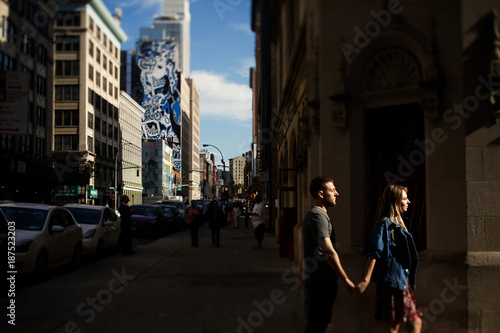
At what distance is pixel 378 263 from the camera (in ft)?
17.0

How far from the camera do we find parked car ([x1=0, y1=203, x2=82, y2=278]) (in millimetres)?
10570

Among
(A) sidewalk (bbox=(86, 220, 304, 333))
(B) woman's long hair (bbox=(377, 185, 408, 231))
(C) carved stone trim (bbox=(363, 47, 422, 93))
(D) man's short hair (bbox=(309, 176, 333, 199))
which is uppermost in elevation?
(C) carved stone trim (bbox=(363, 47, 422, 93))

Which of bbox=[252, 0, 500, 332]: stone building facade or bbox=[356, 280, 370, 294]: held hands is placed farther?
bbox=[252, 0, 500, 332]: stone building facade

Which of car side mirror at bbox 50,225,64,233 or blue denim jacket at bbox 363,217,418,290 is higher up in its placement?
blue denim jacket at bbox 363,217,418,290

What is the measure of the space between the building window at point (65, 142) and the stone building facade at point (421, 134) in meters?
66.1

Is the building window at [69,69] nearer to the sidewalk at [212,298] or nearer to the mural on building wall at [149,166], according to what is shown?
the mural on building wall at [149,166]

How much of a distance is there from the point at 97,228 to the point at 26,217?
3.90 meters

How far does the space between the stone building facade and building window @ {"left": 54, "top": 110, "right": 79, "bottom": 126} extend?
220 ft

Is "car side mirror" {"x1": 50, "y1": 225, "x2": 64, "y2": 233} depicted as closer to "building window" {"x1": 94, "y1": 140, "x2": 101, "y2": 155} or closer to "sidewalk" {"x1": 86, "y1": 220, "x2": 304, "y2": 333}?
"sidewalk" {"x1": 86, "y1": 220, "x2": 304, "y2": 333}

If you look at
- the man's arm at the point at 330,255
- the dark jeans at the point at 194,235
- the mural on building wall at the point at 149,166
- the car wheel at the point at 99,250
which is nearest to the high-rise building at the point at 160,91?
the mural on building wall at the point at 149,166

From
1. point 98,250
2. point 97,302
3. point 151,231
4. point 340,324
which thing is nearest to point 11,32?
point 151,231

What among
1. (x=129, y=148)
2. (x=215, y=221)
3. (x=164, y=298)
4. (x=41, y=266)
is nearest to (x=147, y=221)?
(x=215, y=221)

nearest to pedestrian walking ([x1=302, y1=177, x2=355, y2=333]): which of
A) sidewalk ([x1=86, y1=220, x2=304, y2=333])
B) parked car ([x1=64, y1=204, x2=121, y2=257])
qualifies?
sidewalk ([x1=86, y1=220, x2=304, y2=333])

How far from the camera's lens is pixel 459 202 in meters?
6.80
